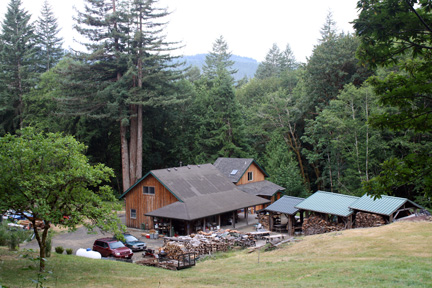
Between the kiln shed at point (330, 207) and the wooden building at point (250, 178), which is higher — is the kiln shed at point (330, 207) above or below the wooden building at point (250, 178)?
below

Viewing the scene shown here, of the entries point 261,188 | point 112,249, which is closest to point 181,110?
point 261,188

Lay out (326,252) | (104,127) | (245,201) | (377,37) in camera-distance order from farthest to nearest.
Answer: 1. (104,127)
2. (245,201)
3. (326,252)
4. (377,37)

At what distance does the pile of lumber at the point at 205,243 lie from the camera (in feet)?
69.2

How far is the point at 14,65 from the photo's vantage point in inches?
1895

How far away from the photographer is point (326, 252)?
61.8 feet

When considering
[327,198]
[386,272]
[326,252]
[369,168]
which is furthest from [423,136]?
[386,272]

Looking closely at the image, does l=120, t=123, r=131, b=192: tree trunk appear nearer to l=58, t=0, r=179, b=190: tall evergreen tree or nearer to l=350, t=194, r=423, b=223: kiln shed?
l=58, t=0, r=179, b=190: tall evergreen tree

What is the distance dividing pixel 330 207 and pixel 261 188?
12.8 metres

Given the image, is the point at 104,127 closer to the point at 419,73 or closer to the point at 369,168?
the point at 369,168

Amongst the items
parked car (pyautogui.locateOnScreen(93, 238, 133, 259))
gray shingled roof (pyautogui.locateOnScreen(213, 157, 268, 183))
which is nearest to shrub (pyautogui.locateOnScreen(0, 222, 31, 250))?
parked car (pyautogui.locateOnScreen(93, 238, 133, 259))

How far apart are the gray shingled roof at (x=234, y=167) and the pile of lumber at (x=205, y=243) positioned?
13625 millimetres

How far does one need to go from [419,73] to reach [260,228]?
22.9 m

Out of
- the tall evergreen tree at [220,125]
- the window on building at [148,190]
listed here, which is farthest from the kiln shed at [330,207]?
the tall evergreen tree at [220,125]

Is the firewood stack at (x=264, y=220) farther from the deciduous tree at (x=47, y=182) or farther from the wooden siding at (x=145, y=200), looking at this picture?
the deciduous tree at (x=47, y=182)
